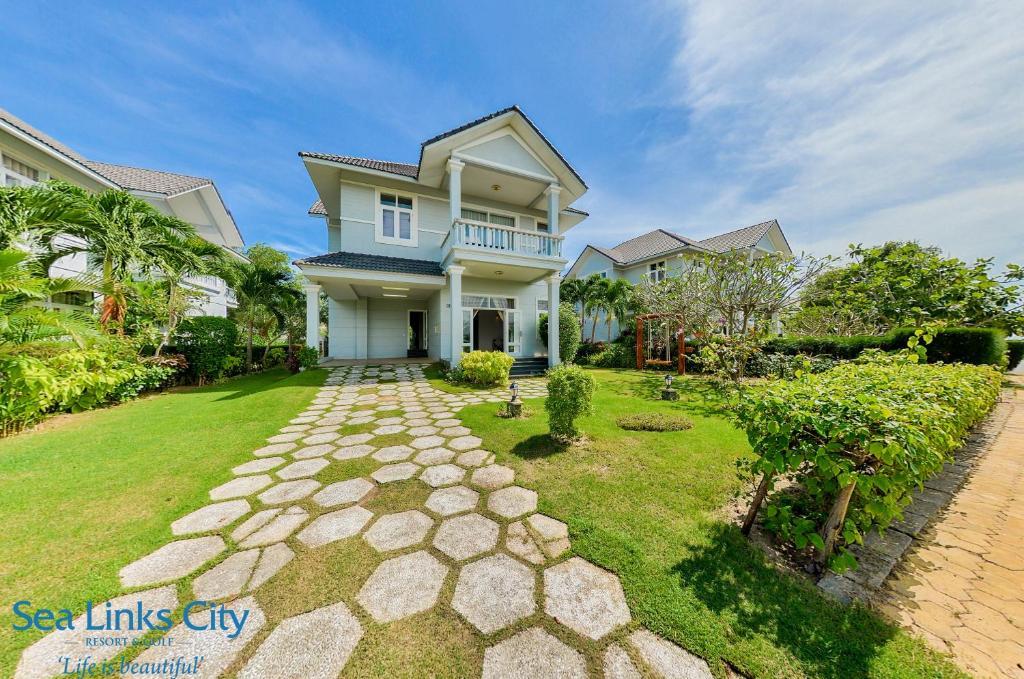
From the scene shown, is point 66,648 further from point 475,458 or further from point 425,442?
point 425,442

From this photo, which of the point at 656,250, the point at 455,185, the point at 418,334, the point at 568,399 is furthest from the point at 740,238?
the point at 568,399

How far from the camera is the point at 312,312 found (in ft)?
31.2

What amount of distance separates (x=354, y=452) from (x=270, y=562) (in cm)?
186

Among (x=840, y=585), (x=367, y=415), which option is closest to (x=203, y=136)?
(x=367, y=415)

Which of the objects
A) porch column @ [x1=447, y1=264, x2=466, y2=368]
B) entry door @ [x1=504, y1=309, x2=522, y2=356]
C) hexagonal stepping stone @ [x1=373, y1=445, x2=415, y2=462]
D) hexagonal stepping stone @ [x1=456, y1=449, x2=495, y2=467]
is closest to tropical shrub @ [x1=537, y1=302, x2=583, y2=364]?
entry door @ [x1=504, y1=309, x2=522, y2=356]

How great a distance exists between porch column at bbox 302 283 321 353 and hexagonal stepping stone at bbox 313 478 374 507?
25.3ft

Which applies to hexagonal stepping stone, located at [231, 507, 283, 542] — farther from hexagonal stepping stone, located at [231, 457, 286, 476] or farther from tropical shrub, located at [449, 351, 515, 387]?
tropical shrub, located at [449, 351, 515, 387]

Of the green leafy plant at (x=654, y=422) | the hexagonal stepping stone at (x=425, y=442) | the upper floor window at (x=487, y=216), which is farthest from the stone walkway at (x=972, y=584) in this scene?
the upper floor window at (x=487, y=216)

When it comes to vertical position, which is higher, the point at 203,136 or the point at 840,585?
the point at 203,136

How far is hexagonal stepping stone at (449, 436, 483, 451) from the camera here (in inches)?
158

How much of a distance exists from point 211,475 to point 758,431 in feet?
15.9

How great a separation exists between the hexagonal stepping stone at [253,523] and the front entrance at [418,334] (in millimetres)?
12461

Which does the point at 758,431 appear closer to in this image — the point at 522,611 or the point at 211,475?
the point at 522,611

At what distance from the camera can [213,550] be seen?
2152 millimetres
